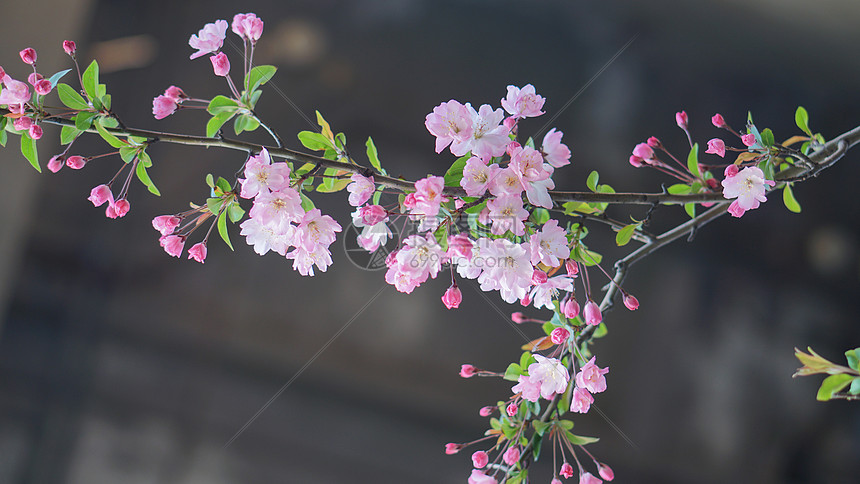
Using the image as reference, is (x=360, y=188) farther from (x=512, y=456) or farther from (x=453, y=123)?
(x=512, y=456)

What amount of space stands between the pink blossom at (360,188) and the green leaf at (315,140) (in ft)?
0.20

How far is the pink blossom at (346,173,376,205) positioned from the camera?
1.85 ft

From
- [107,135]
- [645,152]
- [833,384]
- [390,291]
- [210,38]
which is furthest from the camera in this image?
[390,291]

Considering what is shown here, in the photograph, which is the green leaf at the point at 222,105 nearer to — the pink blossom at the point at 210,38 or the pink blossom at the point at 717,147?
the pink blossom at the point at 210,38

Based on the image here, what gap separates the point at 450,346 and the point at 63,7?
7.95ft

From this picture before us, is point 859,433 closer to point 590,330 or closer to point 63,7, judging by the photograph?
point 590,330

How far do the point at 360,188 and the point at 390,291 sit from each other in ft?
6.45

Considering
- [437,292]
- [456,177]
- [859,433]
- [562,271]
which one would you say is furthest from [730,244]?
[456,177]

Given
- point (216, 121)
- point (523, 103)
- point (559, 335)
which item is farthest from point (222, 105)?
point (559, 335)

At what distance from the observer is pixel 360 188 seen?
0.58 meters

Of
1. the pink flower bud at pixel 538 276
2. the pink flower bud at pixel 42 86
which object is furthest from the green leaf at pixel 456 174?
the pink flower bud at pixel 42 86

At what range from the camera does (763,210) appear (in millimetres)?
2830

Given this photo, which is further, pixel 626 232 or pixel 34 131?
pixel 626 232

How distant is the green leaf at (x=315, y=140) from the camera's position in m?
0.61
